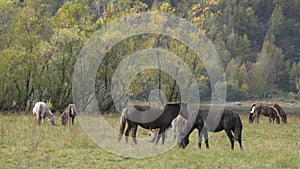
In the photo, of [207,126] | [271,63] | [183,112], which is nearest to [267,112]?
[183,112]

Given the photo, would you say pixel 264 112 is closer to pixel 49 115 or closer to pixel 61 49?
pixel 49 115

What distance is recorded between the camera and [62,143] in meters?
15.1

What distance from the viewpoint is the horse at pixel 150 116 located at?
1667 cm

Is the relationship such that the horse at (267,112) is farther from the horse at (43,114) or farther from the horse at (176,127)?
the horse at (176,127)

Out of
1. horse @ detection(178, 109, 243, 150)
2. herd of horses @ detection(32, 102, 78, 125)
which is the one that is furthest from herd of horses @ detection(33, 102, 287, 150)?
herd of horses @ detection(32, 102, 78, 125)

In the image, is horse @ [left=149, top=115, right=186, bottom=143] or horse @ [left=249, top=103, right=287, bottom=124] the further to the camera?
horse @ [left=249, top=103, right=287, bottom=124]

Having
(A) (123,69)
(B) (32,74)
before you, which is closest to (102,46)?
(A) (123,69)

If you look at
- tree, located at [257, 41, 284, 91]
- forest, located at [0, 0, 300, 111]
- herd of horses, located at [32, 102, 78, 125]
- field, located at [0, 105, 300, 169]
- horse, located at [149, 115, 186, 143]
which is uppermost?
tree, located at [257, 41, 284, 91]

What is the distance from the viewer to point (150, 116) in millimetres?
16891

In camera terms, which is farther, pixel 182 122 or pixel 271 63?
pixel 271 63

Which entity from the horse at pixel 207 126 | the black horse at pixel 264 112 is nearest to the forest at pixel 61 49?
the black horse at pixel 264 112

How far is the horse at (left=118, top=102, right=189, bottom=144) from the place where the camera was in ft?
54.7

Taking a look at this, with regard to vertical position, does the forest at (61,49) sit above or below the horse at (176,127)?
above

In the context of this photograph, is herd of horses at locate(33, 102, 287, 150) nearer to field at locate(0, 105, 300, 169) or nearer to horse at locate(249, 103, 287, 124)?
field at locate(0, 105, 300, 169)
